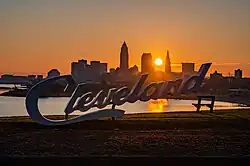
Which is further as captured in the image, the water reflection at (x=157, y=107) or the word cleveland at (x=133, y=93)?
the water reflection at (x=157, y=107)

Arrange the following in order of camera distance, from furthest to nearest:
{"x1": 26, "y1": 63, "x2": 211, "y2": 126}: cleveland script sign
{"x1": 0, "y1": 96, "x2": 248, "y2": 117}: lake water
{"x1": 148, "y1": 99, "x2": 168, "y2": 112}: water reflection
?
{"x1": 148, "y1": 99, "x2": 168, "y2": 112}: water reflection → {"x1": 0, "y1": 96, "x2": 248, "y2": 117}: lake water → {"x1": 26, "y1": 63, "x2": 211, "y2": 126}: cleveland script sign

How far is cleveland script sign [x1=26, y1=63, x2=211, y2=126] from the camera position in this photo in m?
21.0

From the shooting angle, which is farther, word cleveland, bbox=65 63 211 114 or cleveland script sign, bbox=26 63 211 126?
word cleveland, bbox=65 63 211 114

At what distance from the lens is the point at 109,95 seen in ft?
81.1

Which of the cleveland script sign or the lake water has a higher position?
the cleveland script sign

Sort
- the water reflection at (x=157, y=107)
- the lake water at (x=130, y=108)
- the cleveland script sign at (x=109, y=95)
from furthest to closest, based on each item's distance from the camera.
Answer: the water reflection at (x=157, y=107)
the lake water at (x=130, y=108)
the cleveland script sign at (x=109, y=95)

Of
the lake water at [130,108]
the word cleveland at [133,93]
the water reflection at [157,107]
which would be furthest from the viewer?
the water reflection at [157,107]

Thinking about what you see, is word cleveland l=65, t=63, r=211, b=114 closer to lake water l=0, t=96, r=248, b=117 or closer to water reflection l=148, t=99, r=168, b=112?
lake water l=0, t=96, r=248, b=117

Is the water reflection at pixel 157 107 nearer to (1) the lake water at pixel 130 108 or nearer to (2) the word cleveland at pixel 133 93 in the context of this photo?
(1) the lake water at pixel 130 108

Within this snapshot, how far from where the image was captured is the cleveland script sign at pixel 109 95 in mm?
21031

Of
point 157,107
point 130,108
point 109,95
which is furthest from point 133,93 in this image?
point 157,107

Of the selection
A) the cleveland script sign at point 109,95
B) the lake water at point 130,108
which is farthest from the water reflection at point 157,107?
the cleveland script sign at point 109,95

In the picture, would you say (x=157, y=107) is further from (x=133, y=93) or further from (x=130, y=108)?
(x=133, y=93)

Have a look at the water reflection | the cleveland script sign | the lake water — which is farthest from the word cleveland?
the water reflection
